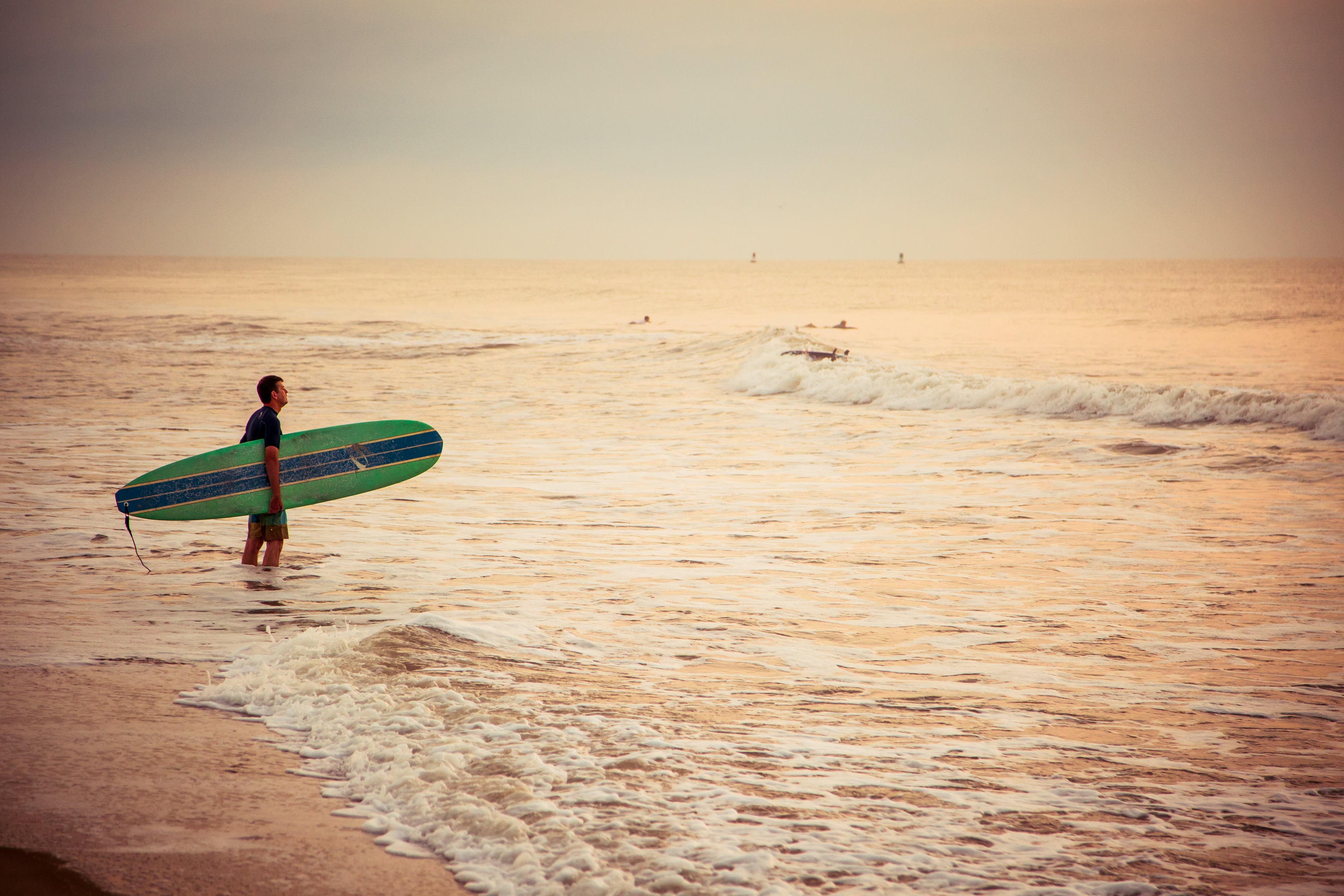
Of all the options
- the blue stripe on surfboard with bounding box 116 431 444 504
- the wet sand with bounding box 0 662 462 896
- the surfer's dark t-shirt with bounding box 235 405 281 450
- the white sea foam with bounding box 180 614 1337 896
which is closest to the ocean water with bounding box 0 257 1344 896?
the white sea foam with bounding box 180 614 1337 896

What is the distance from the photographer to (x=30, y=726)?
12.6 feet

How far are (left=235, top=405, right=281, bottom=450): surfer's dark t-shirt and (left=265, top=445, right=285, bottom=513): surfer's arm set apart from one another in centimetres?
4

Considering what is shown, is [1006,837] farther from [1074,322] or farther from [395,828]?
[1074,322]

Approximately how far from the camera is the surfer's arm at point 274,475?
657cm

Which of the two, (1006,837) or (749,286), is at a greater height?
(749,286)

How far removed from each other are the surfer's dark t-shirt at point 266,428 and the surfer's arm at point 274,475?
40 millimetres

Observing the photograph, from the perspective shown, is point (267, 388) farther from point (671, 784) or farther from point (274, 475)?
point (671, 784)

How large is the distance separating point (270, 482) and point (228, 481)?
0.34 meters

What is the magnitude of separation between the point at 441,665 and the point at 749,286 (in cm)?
9248

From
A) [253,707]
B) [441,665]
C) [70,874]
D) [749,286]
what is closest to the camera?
[70,874]

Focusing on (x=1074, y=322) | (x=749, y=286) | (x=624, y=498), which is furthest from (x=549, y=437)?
(x=749, y=286)

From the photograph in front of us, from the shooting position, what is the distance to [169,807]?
325cm

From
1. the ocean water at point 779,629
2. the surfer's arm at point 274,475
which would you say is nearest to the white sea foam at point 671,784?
the ocean water at point 779,629

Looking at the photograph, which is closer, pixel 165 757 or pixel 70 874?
pixel 70 874
